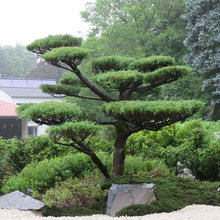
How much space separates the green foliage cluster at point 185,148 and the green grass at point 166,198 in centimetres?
111

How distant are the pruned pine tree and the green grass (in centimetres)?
66

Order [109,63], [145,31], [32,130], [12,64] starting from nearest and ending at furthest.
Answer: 1. [109,63]
2. [145,31]
3. [32,130]
4. [12,64]

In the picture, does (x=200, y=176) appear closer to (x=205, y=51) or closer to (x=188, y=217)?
(x=188, y=217)

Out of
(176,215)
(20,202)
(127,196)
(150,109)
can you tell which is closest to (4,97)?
(20,202)

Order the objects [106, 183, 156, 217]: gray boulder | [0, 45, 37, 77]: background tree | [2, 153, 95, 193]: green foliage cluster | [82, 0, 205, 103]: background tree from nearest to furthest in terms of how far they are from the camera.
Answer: [106, 183, 156, 217]: gray boulder → [2, 153, 95, 193]: green foliage cluster → [82, 0, 205, 103]: background tree → [0, 45, 37, 77]: background tree

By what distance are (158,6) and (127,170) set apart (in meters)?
15.8

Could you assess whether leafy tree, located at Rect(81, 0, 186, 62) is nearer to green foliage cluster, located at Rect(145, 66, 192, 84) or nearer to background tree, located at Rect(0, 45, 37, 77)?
green foliage cluster, located at Rect(145, 66, 192, 84)

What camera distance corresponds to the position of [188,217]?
3.63 m

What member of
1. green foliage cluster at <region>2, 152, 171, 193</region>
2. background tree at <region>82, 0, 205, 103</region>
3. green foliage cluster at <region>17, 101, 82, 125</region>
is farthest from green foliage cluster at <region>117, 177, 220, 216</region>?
background tree at <region>82, 0, 205, 103</region>

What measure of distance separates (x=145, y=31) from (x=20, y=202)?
16443mm

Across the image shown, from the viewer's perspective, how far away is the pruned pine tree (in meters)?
4.36

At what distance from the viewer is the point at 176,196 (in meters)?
4.77

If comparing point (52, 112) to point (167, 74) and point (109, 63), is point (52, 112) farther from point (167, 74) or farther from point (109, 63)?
point (167, 74)

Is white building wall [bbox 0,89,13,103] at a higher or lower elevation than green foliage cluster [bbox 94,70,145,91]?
higher
